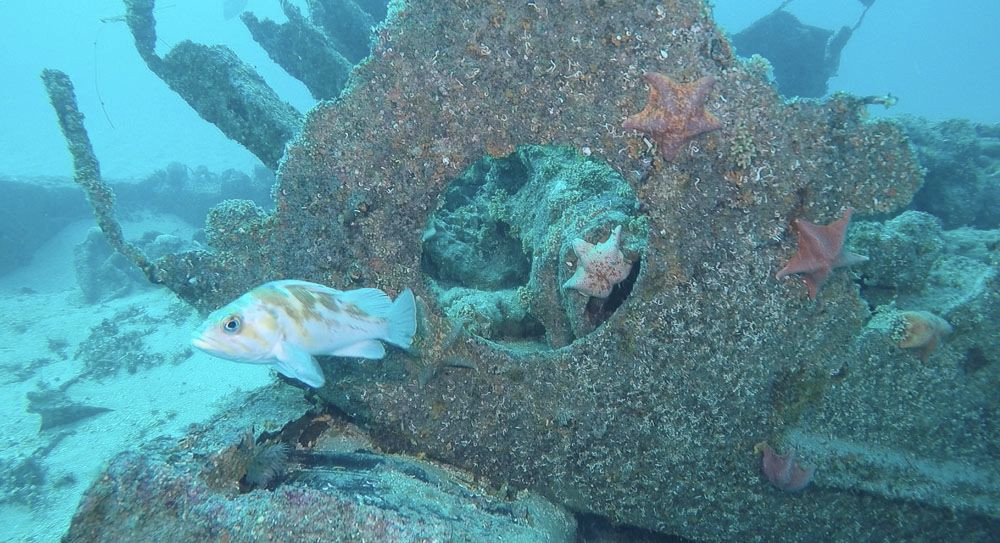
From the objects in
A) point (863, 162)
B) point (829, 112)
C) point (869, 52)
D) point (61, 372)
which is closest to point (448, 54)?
point (829, 112)

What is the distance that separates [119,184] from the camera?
67.8ft

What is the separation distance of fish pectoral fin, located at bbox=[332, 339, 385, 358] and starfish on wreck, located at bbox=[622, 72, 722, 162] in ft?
6.25

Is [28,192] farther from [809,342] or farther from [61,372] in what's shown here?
[809,342]

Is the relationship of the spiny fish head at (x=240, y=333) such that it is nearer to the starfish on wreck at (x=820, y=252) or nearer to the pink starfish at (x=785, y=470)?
the starfish on wreck at (x=820, y=252)

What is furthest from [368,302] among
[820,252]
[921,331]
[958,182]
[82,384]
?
[82,384]

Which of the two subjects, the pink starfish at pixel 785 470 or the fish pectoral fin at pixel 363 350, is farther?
the pink starfish at pixel 785 470

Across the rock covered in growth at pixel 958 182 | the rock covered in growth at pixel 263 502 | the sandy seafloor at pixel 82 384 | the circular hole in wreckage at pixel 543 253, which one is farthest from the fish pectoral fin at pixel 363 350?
the rock covered in growth at pixel 958 182

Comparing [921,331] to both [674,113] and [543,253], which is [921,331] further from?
[543,253]

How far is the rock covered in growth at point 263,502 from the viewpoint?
7.63ft

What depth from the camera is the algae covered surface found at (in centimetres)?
289

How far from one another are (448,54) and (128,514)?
3.01m

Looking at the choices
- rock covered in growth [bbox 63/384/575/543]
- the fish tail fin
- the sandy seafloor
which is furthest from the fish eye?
the sandy seafloor

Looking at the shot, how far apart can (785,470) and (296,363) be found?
307cm

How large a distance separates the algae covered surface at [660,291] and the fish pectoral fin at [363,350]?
82 centimetres
